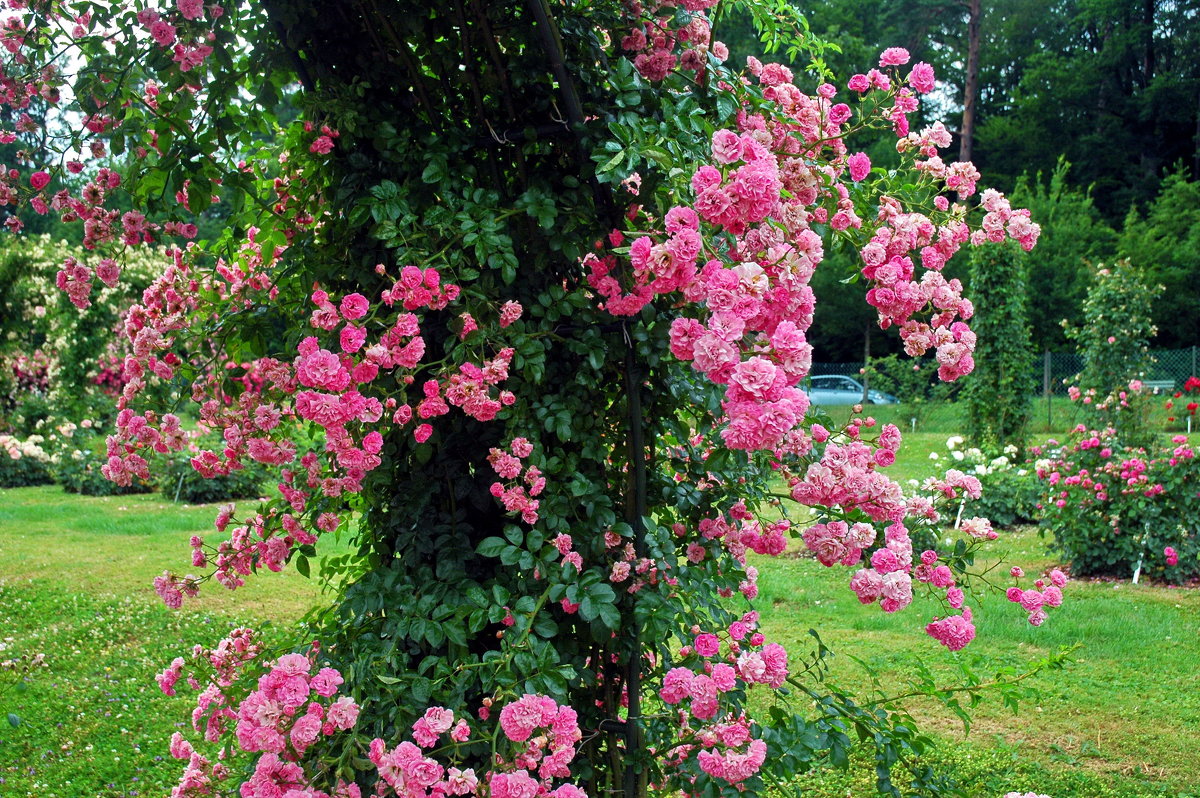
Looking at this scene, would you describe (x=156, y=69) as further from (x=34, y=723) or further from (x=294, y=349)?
(x=34, y=723)

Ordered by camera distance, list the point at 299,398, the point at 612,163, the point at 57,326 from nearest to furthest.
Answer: the point at 612,163
the point at 299,398
the point at 57,326

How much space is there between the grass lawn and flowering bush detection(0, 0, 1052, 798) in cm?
82

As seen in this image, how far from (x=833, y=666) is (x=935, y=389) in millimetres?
9715

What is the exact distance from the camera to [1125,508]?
6270mm

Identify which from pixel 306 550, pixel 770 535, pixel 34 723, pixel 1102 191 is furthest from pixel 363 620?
pixel 1102 191

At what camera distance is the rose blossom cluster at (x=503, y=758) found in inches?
59.2

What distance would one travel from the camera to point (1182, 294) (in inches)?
806

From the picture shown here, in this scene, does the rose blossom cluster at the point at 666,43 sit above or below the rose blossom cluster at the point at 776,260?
above

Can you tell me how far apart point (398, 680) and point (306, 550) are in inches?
27.1

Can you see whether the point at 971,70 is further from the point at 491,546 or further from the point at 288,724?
the point at 288,724

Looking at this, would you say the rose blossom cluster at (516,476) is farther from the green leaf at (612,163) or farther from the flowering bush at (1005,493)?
the flowering bush at (1005,493)

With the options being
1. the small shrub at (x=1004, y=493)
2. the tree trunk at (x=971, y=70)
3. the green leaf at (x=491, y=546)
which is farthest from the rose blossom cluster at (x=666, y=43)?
the tree trunk at (x=971, y=70)

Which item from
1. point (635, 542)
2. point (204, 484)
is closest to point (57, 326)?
point (204, 484)

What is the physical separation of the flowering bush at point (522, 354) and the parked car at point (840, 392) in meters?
19.2
